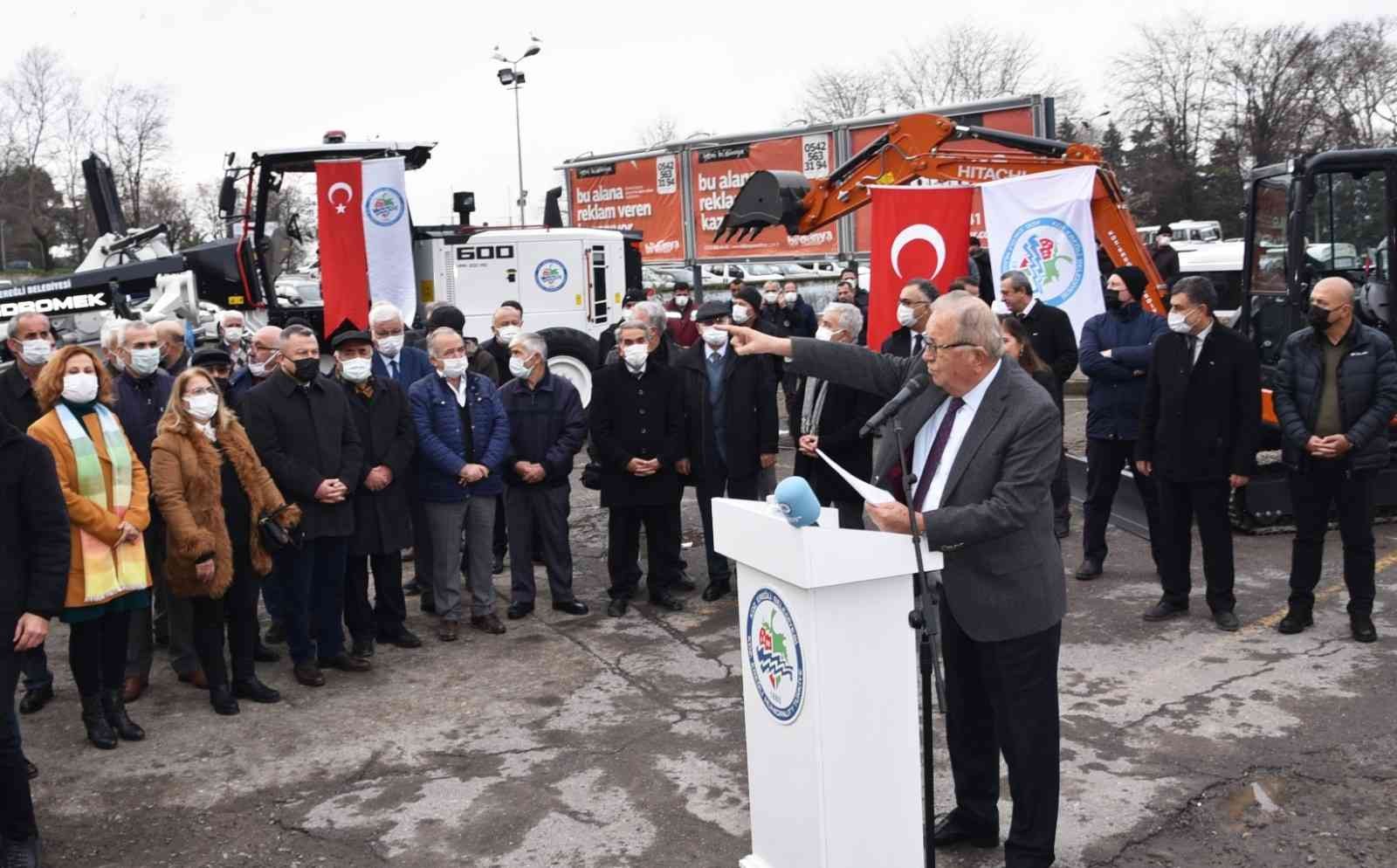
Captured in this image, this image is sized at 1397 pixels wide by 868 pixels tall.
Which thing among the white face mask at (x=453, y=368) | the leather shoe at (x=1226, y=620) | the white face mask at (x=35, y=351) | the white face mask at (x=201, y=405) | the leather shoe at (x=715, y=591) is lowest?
the leather shoe at (x=1226, y=620)

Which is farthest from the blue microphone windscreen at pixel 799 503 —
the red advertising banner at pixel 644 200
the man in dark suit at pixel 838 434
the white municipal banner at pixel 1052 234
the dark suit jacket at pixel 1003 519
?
the red advertising banner at pixel 644 200

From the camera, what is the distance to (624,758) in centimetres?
536

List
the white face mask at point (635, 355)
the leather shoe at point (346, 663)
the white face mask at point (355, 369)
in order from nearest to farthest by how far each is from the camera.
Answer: the leather shoe at point (346, 663)
the white face mask at point (355, 369)
the white face mask at point (635, 355)

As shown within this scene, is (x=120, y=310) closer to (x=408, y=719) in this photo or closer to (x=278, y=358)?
(x=278, y=358)

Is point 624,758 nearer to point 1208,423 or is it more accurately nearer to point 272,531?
point 272,531

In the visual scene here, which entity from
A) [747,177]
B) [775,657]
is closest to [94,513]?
[775,657]

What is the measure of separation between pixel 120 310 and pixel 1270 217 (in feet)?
37.6

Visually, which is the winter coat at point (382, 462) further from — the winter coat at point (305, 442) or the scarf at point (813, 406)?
the scarf at point (813, 406)

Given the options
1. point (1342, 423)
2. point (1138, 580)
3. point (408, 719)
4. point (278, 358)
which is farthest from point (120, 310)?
point (1342, 423)

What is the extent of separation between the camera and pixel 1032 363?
7.41 meters

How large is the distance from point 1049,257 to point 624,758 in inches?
251

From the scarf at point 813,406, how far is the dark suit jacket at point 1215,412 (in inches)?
73.3

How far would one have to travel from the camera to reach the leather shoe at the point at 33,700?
6.26m

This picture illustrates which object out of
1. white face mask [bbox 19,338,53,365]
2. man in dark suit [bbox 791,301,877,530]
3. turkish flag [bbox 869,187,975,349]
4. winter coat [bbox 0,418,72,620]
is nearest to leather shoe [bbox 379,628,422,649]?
white face mask [bbox 19,338,53,365]
